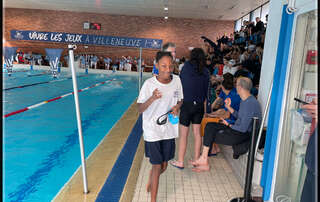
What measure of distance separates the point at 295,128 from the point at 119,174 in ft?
5.93

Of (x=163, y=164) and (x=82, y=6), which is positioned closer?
(x=163, y=164)

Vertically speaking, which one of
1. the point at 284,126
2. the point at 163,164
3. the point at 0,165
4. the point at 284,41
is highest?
the point at 284,41

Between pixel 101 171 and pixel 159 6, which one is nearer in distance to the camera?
pixel 101 171

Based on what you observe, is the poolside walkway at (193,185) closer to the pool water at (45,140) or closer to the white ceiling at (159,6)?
the pool water at (45,140)

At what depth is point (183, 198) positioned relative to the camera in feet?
7.82

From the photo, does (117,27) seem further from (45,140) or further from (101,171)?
(101,171)

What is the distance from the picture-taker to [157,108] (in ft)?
6.66

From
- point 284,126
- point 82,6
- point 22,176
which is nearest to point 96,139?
point 22,176

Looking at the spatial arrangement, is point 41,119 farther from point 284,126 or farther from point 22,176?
point 284,126

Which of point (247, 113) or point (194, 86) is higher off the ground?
point (194, 86)

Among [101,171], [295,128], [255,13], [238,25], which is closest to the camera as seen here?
[295,128]

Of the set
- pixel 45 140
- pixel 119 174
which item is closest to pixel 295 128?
pixel 119 174

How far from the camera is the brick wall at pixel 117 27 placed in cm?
1711

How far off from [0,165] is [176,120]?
63.2 inches
